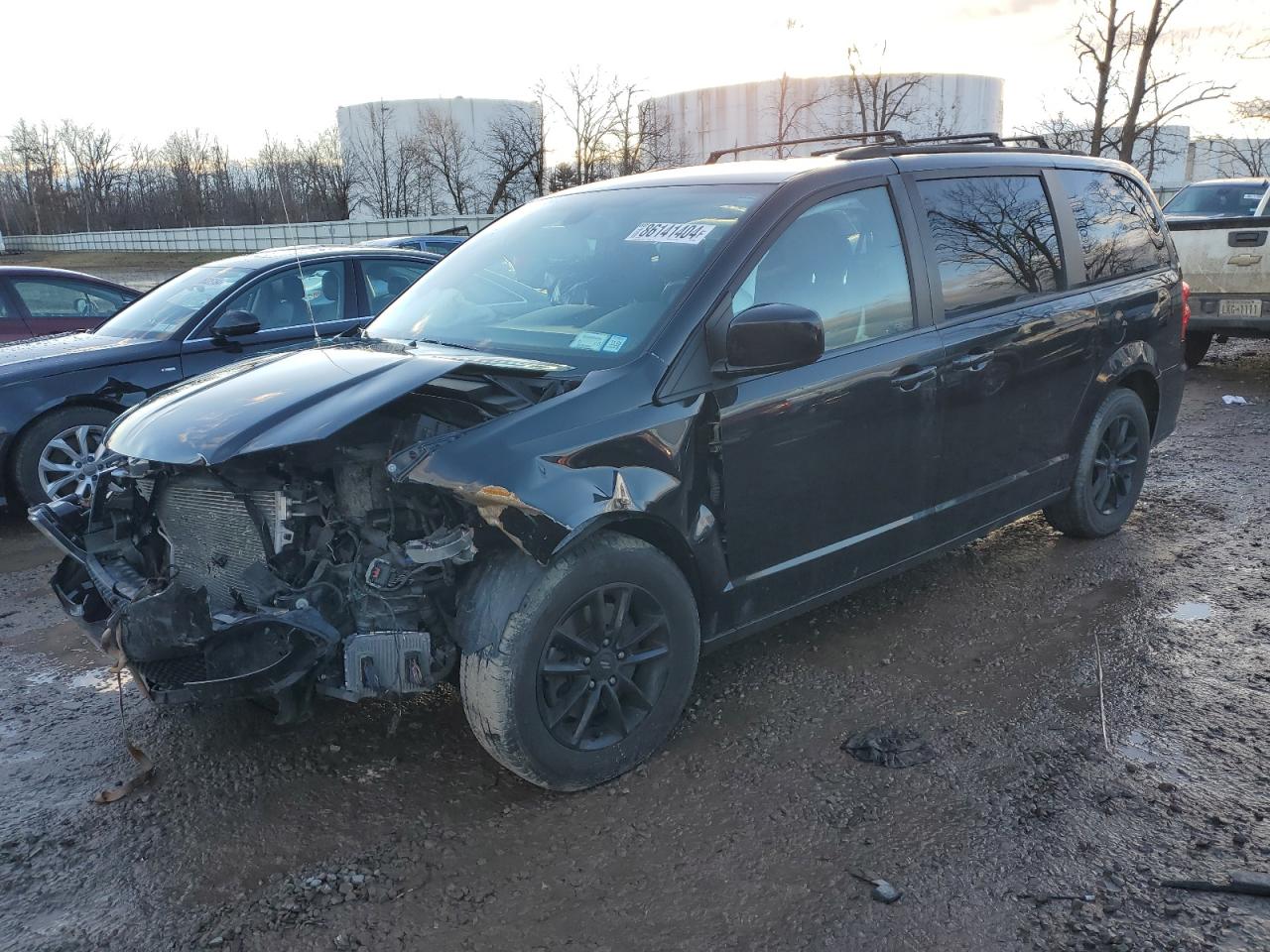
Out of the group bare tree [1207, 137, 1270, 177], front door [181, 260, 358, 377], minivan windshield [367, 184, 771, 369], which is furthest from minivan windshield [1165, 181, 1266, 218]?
bare tree [1207, 137, 1270, 177]

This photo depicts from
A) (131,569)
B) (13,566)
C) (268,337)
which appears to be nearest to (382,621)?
(131,569)

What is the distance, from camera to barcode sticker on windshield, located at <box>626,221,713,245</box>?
134 inches

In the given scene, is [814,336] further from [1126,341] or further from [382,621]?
[1126,341]

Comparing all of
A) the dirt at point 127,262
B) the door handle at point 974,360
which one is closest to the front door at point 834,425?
the door handle at point 974,360

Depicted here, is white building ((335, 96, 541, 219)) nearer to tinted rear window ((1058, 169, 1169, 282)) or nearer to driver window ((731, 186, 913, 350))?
tinted rear window ((1058, 169, 1169, 282))

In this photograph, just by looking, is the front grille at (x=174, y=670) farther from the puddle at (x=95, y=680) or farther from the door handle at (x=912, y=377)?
the door handle at (x=912, y=377)

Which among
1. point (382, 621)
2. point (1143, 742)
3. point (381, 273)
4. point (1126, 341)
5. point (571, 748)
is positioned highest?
point (381, 273)

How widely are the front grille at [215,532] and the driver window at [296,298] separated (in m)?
3.81

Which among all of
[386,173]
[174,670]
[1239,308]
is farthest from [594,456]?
[386,173]

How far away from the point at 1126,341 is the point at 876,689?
8.10 feet

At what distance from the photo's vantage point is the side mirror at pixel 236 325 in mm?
6289

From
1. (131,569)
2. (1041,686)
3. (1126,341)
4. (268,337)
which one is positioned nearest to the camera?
(131,569)

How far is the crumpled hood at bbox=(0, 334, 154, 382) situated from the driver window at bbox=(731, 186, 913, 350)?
4.79m

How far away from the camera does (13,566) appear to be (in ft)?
18.0
